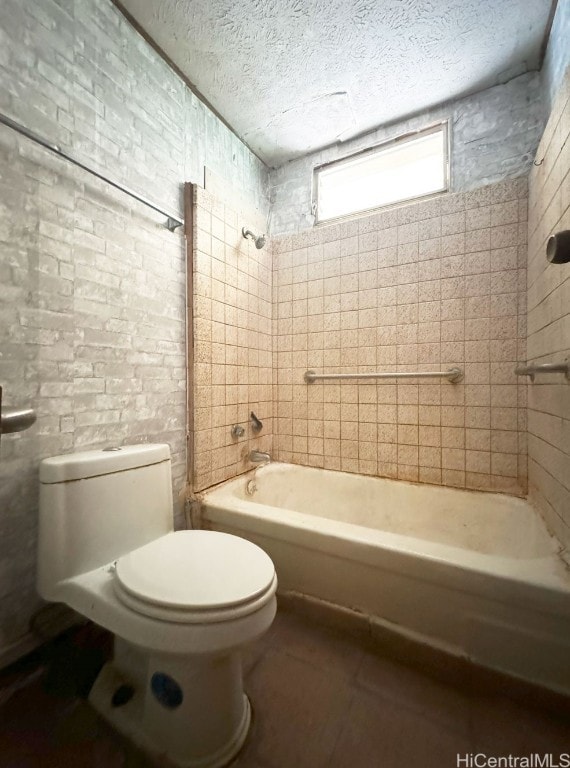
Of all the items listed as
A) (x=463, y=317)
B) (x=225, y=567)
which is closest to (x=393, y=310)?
(x=463, y=317)

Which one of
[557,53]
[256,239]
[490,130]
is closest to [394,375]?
[256,239]

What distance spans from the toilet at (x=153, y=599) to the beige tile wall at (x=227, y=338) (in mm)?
576

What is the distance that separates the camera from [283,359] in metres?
2.23

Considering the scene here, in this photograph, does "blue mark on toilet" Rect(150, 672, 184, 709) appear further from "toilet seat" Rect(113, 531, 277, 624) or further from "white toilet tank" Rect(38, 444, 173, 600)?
"white toilet tank" Rect(38, 444, 173, 600)

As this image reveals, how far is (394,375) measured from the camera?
1.82m

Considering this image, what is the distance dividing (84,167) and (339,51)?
127 cm

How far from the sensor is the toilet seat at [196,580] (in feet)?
2.56

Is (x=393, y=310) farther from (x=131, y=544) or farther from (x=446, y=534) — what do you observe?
(x=131, y=544)

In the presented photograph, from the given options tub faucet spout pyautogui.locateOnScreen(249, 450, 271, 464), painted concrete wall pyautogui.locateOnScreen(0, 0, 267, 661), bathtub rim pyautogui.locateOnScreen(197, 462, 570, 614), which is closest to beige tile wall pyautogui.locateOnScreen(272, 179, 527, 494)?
tub faucet spout pyautogui.locateOnScreen(249, 450, 271, 464)

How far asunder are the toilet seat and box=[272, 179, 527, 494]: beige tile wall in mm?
1155

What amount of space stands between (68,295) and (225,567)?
1.09 metres

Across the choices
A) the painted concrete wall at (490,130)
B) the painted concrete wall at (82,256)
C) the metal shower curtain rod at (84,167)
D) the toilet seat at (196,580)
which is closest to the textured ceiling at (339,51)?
the painted concrete wall at (490,130)

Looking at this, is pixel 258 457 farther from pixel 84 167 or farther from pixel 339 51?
pixel 339 51

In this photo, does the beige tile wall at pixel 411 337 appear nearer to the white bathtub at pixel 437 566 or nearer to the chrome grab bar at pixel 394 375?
the chrome grab bar at pixel 394 375
